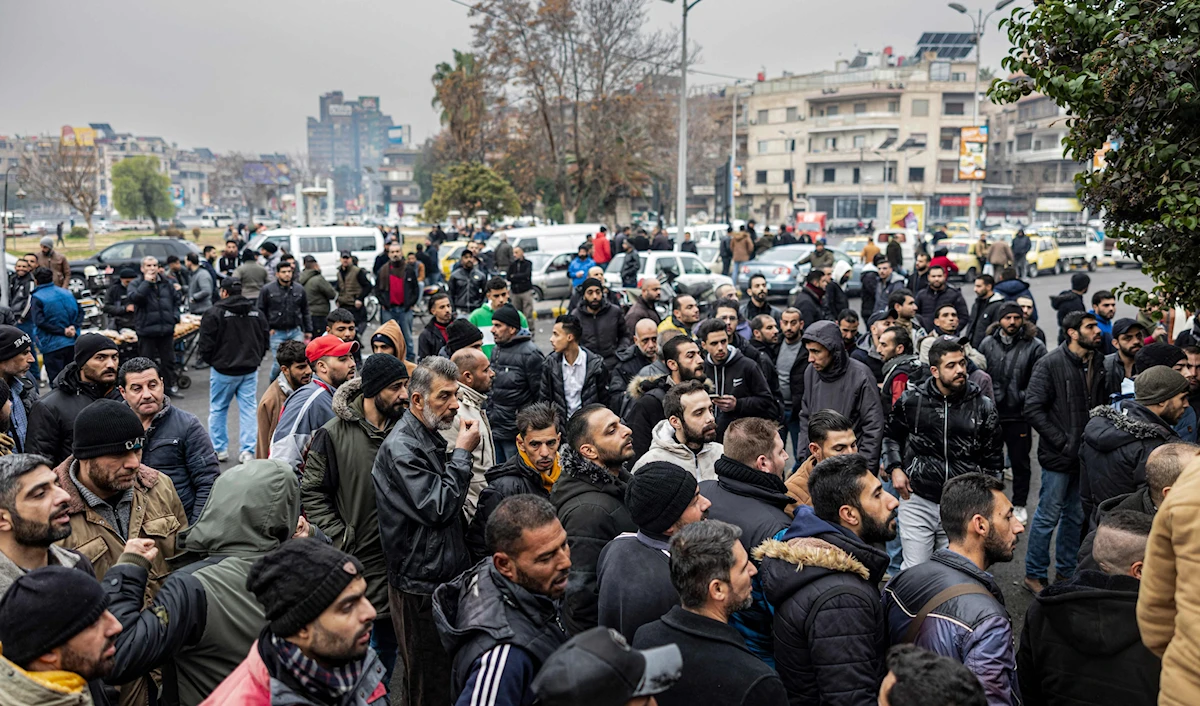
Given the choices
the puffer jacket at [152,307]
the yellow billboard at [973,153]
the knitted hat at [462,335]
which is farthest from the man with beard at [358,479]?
the yellow billboard at [973,153]

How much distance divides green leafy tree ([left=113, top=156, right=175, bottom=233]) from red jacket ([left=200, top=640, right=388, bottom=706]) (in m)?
86.3

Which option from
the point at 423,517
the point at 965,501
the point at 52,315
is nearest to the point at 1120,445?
the point at 965,501

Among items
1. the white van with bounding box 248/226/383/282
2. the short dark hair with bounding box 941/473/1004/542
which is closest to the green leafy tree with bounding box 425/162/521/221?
the white van with bounding box 248/226/383/282

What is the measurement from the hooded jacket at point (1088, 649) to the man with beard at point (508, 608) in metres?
1.79

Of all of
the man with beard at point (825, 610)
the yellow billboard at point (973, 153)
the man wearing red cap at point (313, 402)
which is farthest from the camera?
the yellow billboard at point (973, 153)

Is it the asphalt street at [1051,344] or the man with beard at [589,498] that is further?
the asphalt street at [1051,344]

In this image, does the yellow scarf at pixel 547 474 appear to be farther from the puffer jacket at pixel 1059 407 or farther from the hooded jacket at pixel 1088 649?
the puffer jacket at pixel 1059 407

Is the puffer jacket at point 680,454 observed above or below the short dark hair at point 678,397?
below

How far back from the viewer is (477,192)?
151ft

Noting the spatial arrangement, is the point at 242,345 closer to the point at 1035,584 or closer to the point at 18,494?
the point at 18,494

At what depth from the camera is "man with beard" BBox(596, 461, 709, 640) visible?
10.9 feet

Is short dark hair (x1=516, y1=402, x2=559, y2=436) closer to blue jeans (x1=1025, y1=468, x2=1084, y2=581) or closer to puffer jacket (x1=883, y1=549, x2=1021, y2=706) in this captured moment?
puffer jacket (x1=883, y1=549, x2=1021, y2=706)

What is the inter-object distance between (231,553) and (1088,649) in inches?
125

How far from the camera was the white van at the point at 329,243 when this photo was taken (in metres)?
25.3
